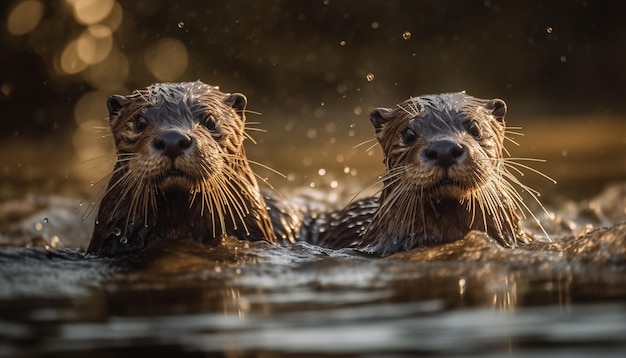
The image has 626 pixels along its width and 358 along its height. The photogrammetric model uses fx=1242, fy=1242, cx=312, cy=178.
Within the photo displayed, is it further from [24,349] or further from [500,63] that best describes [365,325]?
[500,63]

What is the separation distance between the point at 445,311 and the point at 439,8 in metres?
8.44

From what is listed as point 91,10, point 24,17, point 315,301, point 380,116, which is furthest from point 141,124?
point 91,10

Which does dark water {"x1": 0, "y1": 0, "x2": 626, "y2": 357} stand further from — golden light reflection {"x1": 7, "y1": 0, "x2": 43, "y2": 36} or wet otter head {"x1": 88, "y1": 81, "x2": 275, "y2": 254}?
wet otter head {"x1": 88, "y1": 81, "x2": 275, "y2": 254}

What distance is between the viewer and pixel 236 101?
5.35 m

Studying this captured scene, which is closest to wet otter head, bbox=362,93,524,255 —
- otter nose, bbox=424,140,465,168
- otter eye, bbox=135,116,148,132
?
otter nose, bbox=424,140,465,168

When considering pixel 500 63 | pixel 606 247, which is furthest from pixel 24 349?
pixel 500 63

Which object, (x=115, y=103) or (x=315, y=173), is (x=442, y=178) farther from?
(x=315, y=173)

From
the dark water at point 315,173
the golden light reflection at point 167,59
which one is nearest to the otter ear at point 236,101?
the dark water at point 315,173

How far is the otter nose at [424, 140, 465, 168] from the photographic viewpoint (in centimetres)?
461

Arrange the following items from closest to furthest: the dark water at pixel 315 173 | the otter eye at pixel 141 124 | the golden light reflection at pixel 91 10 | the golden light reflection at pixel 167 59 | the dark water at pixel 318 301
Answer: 1. the dark water at pixel 318 301
2. the dark water at pixel 315 173
3. the otter eye at pixel 141 124
4. the golden light reflection at pixel 167 59
5. the golden light reflection at pixel 91 10

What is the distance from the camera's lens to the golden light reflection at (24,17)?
11.6 metres

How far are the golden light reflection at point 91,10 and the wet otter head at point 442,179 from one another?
23.8 ft

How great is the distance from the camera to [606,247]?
162 inches

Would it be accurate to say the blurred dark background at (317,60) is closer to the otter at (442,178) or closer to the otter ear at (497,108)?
the otter ear at (497,108)
